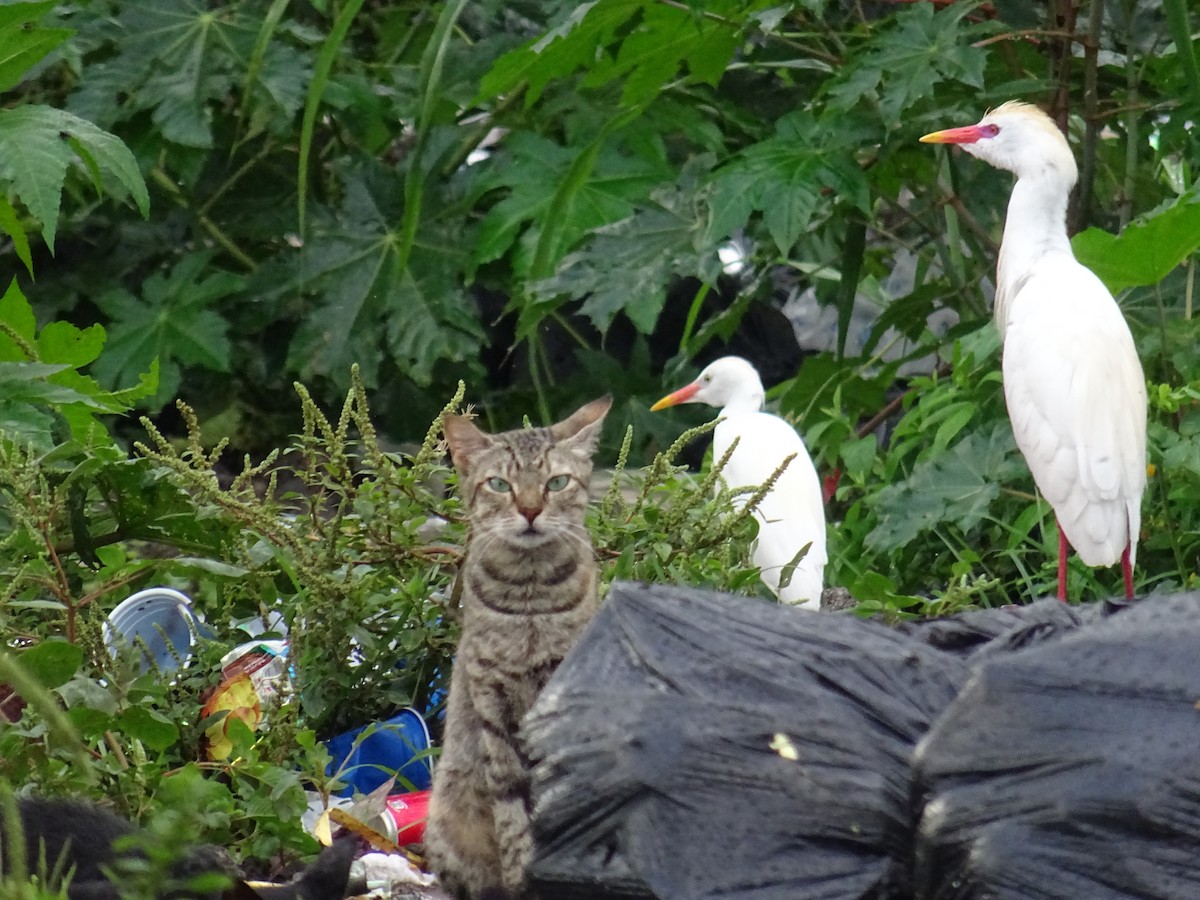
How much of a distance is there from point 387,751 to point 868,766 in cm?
87

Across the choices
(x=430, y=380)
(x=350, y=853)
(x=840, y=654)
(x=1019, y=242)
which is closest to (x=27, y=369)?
(x=350, y=853)

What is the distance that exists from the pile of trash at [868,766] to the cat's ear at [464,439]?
459mm

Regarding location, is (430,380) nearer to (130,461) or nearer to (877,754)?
(130,461)

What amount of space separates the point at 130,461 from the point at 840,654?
951mm

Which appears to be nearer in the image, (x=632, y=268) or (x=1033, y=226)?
(x=1033, y=226)

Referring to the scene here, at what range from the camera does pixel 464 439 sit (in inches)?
65.2

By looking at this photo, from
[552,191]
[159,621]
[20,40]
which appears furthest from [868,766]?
[552,191]

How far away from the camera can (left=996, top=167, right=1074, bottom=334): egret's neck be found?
8.82 ft

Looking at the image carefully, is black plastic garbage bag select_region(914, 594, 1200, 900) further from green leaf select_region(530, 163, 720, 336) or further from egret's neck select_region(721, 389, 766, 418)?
egret's neck select_region(721, 389, 766, 418)

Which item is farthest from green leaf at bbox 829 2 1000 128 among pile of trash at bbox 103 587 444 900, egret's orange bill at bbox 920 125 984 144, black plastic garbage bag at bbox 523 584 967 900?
black plastic garbage bag at bbox 523 584 967 900

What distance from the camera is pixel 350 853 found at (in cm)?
127

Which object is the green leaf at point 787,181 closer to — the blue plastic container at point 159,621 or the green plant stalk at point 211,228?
the blue plastic container at point 159,621

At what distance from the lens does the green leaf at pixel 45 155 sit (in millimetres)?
1921

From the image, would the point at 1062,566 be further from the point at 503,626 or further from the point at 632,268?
the point at 503,626
